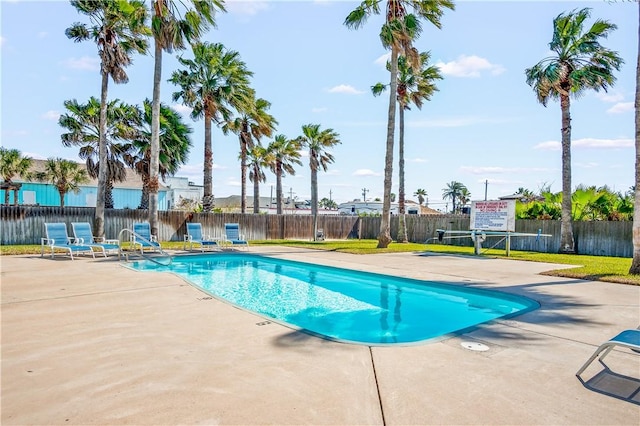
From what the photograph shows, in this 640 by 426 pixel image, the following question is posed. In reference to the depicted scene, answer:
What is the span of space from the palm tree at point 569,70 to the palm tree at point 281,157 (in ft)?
53.7

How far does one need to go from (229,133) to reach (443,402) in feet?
76.1

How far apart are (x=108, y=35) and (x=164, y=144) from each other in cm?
525

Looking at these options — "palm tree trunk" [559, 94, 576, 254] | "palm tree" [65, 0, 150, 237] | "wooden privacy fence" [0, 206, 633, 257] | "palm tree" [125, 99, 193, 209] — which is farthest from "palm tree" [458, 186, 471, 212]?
"palm tree" [65, 0, 150, 237]

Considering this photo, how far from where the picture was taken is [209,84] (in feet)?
66.0

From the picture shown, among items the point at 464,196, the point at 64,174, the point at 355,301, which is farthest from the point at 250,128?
the point at 464,196

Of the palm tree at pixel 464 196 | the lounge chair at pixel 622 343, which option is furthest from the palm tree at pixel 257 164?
the palm tree at pixel 464 196

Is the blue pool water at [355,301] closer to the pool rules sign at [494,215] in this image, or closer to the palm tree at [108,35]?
the palm tree at [108,35]

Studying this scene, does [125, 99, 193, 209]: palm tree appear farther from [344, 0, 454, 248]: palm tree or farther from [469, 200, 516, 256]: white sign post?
[469, 200, 516, 256]: white sign post

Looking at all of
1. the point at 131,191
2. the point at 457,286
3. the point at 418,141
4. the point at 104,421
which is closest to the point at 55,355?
the point at 104,421

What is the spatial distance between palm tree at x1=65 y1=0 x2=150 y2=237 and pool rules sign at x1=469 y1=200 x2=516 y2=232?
1608 cm

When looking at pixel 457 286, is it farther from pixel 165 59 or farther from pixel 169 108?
pixel 169 108

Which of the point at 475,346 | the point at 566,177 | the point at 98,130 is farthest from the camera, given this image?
the point at 98,130

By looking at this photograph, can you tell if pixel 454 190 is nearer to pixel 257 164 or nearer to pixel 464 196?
pixel 464 196

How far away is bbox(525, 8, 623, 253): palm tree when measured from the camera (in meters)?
15.4
